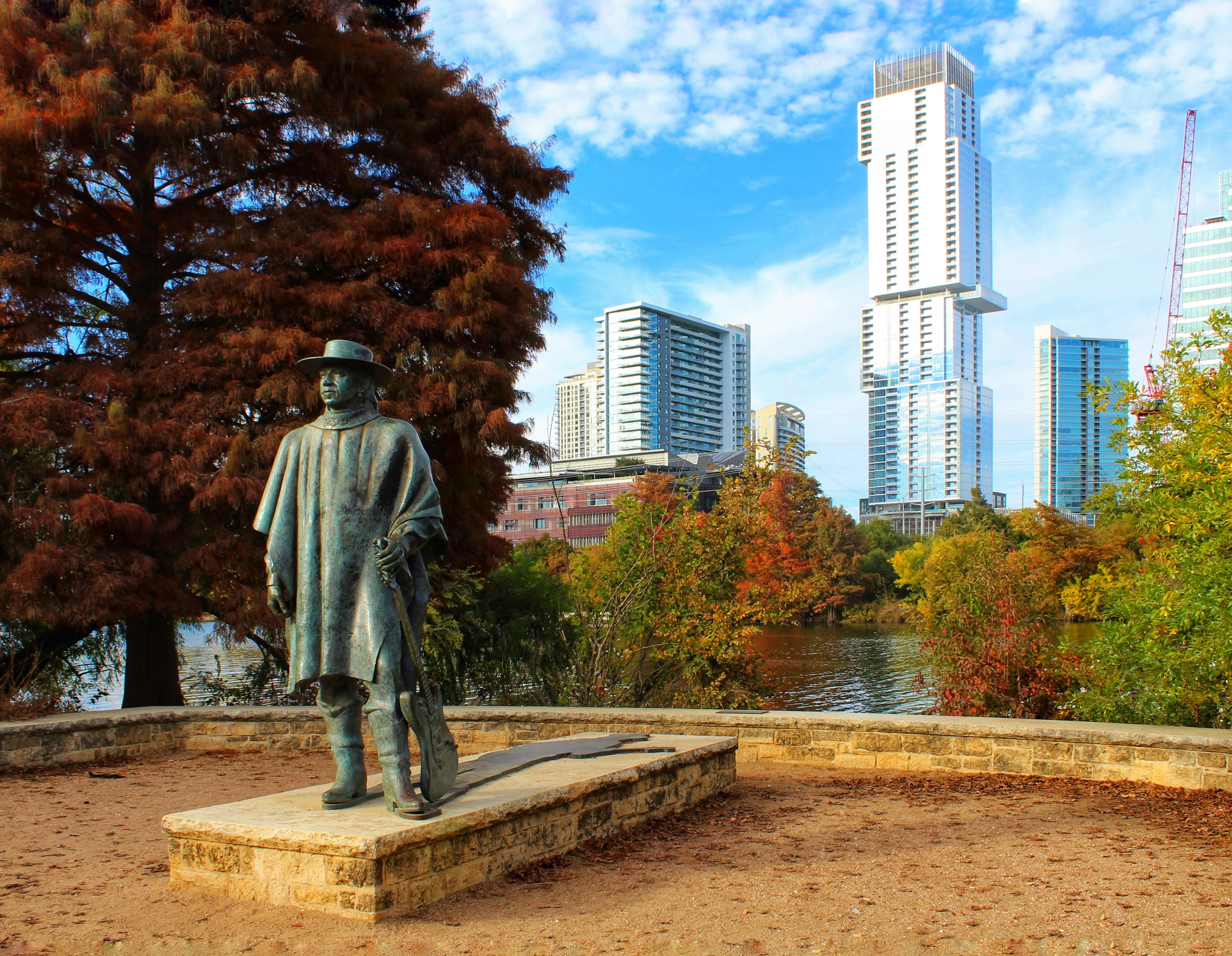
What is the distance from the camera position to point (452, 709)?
28.5 ft

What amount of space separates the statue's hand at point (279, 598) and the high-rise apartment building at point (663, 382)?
13995 centimetres

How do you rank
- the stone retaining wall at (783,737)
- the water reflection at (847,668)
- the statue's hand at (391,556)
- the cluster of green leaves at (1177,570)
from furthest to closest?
the water reflection at (847,668) < the cluster of green leaves at (1177,570) < the stone retaining wall at (783,737) < the statue's hand at (391,556)

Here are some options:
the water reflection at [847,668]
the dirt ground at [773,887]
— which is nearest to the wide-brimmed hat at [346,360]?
the dirt ground at [773,887]

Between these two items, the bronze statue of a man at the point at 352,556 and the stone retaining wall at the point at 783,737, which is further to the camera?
the stone retaining wall at the point at 783,737

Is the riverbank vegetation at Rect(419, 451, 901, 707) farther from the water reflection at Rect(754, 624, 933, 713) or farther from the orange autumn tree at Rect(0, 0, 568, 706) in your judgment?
the orange autumn tree at Rect(0, 0, 568, 706)

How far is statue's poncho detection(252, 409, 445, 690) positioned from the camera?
4668 millimetres

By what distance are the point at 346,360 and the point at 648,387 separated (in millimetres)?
147603

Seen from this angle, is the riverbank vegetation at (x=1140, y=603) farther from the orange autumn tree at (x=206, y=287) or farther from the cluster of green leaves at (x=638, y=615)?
the orange autumn tree at (x=206, y=287)

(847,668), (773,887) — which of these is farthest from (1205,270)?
(773,887)

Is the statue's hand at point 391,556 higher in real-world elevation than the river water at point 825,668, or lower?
higher

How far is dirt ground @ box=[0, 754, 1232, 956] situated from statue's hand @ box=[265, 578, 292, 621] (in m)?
1.30

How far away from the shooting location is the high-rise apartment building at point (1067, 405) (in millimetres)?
162875

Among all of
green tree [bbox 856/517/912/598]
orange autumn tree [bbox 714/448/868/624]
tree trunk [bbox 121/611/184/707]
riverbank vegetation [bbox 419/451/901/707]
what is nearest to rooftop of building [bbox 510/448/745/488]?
green tree [bbox 856/517/912/598]

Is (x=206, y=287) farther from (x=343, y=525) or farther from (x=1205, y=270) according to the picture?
(x=1205, y=270)
